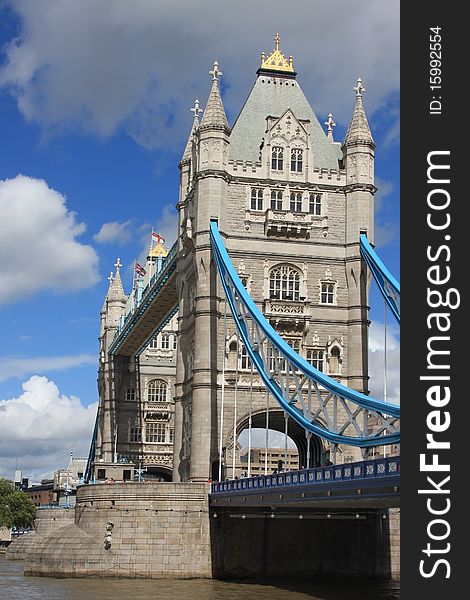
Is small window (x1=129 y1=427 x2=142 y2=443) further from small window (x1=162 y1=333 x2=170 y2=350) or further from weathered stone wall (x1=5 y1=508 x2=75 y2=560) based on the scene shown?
weathered stone wall (x1=5 y1=508 x2=75 y2=560)

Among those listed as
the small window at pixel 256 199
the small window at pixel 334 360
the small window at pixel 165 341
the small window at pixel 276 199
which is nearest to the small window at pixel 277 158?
the small window at pixel 276 199

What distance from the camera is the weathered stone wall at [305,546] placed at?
48.5m

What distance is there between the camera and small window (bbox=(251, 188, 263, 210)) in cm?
5688

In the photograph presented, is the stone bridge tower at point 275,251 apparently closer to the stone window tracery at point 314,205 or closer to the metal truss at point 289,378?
the stone window tracery at point 314,205

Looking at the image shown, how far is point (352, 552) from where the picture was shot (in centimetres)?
4994

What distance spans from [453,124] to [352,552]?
3345 centimetres

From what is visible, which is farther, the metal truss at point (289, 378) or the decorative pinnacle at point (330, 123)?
the decorative pinnacle at point (330, 123)

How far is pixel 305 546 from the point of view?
49594mm

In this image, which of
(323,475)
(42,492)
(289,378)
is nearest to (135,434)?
(289,378)

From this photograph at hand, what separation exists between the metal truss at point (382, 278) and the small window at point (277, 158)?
6.17m

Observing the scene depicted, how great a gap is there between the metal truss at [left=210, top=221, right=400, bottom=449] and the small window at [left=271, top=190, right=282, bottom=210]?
395 cm

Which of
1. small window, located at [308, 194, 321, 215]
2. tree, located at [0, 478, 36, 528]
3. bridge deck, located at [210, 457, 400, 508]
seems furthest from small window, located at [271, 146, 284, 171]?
tree, located at [0, 478, 36, 528]

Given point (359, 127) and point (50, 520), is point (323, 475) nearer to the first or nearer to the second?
point (359, 127)

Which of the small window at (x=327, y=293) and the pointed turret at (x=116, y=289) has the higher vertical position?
the pointed turret at (x=116, y=289)
